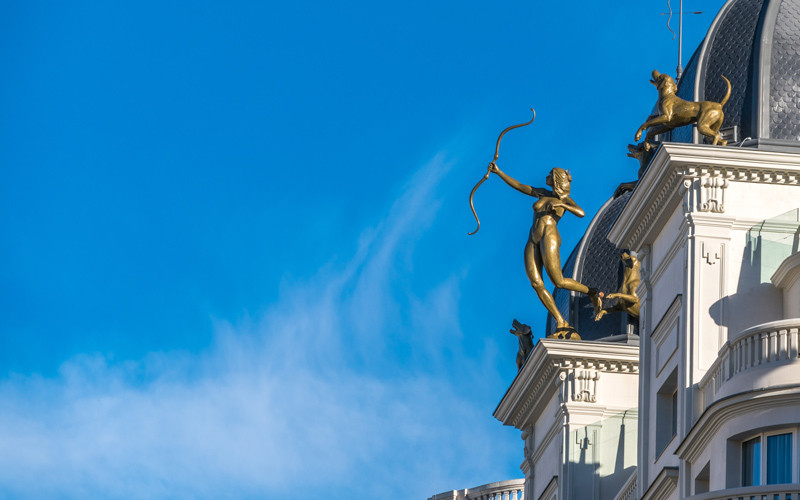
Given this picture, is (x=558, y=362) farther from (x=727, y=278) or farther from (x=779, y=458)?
(x=779, y=458)

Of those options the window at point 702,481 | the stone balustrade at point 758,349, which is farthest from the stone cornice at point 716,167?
the window at point 702,481

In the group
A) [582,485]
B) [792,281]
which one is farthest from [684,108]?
[582,485]

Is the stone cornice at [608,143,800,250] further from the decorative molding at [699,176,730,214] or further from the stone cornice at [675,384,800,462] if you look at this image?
the stone cornice at [675,384,800,462]

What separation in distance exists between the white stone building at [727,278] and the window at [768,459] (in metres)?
0.02

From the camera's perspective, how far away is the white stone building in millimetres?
38625

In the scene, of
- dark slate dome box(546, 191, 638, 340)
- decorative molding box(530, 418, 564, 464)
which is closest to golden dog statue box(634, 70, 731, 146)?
dark slate dome box(546, 191, 638, 340)

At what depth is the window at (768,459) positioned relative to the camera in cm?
3806

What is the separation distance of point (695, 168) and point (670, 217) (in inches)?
74.6

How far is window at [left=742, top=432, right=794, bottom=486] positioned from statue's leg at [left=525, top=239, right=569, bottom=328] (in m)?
12.4

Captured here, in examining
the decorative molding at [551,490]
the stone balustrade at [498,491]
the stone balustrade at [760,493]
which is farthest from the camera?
the stone balustrade at [498,491]

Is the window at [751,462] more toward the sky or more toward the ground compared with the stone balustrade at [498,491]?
more toward the ground

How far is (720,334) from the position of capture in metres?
41.8

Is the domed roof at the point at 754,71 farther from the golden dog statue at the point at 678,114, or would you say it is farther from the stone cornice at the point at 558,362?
the stone cornice at the point at 558,362

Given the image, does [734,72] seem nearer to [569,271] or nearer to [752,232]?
[752,232]
